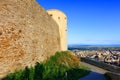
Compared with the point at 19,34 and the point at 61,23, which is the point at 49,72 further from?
the point at 61,23

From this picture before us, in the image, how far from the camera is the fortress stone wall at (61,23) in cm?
3512

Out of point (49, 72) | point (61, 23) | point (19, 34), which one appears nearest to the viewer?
point (19, 34)

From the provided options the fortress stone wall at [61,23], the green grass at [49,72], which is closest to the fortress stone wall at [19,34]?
the green grass at [49,72]

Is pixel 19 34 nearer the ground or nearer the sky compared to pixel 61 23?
nearer the ground

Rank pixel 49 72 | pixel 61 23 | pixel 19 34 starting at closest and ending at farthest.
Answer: pixel 19 34 < pixel 49 72 < pixel 61 23

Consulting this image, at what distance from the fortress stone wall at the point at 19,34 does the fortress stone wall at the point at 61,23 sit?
1497 centimetres

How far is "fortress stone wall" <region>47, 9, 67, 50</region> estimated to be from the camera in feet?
115

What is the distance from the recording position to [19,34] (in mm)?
14453

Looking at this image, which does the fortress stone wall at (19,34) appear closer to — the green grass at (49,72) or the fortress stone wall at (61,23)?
the green grass at (49,72)

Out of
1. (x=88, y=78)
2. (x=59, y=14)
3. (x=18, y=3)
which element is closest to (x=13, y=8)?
(x=18, y=3)

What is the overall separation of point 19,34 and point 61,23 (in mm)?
21643

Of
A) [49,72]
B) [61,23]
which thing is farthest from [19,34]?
[61,23]

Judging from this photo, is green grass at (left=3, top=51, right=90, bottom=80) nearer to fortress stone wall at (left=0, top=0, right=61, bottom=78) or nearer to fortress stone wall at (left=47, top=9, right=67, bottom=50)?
fortress stone wall at (left=0, top=0, right=61, bottom=78)

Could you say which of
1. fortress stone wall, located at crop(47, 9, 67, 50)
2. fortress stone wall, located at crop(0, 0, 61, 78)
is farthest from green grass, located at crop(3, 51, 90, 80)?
fortress stone wall, located at crop(47, 9, 67, 50)
